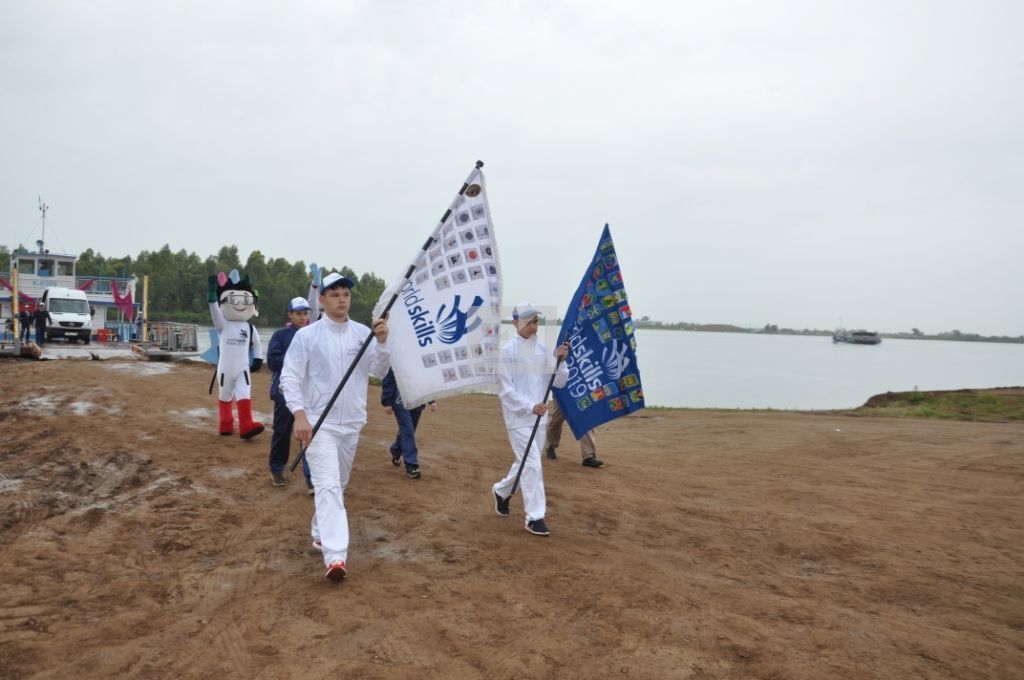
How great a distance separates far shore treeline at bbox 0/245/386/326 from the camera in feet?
205

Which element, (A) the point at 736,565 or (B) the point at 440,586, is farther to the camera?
(A) the point at 736,565

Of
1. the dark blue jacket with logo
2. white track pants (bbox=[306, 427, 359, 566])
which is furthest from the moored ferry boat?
white track pants (bbox=[306, 427, 359, 566])

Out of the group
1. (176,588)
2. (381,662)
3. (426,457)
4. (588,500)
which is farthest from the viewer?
(426,457)

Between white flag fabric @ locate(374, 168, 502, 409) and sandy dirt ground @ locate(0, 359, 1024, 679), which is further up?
white flag fabric @ locate(374, 168, 502, 409)

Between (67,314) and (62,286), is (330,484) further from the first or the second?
(62,286)

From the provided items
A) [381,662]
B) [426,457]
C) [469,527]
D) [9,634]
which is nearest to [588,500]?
[469,527]

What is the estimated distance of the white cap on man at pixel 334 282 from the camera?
15.3ft

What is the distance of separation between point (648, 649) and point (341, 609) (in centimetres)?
191

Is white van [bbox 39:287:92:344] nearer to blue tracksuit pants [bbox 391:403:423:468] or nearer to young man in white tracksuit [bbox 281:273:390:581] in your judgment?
blue tracksuit pants [bbox 391:403:423:468]

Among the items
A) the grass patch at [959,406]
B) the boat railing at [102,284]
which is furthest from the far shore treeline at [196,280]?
the grass patch at [959,406]

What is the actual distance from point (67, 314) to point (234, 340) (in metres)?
22.6

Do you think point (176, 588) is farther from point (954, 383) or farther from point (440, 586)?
point (954, 383)

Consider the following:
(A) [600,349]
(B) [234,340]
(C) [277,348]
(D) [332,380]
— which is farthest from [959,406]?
(D) [332,380]

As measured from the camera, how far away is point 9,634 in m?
3.47
